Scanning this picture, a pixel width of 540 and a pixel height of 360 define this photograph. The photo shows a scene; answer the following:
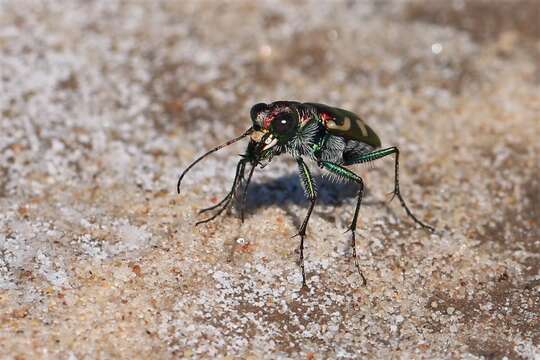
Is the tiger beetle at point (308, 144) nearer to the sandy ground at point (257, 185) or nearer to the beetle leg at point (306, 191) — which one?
the beetle leg at point (306, 191)

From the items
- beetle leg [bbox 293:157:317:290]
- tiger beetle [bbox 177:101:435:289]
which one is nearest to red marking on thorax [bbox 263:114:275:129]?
tiger beetle [bbox 177:101:435:289]

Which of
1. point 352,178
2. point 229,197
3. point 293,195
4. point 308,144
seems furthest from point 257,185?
point 352,178

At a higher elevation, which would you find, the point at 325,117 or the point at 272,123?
the point at 325,117

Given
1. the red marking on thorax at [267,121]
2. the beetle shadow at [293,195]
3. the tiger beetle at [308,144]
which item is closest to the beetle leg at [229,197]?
the tiger beetle at [308,144]

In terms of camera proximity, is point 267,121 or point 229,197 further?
point 229,197

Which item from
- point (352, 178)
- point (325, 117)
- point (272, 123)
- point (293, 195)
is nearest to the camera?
point (272, 123)

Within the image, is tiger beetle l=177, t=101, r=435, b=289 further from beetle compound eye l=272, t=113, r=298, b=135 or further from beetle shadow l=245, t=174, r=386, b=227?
beetle shadow l=245, t=174, r=386, b=227

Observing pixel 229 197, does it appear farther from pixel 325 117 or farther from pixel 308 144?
pixel 325 117
